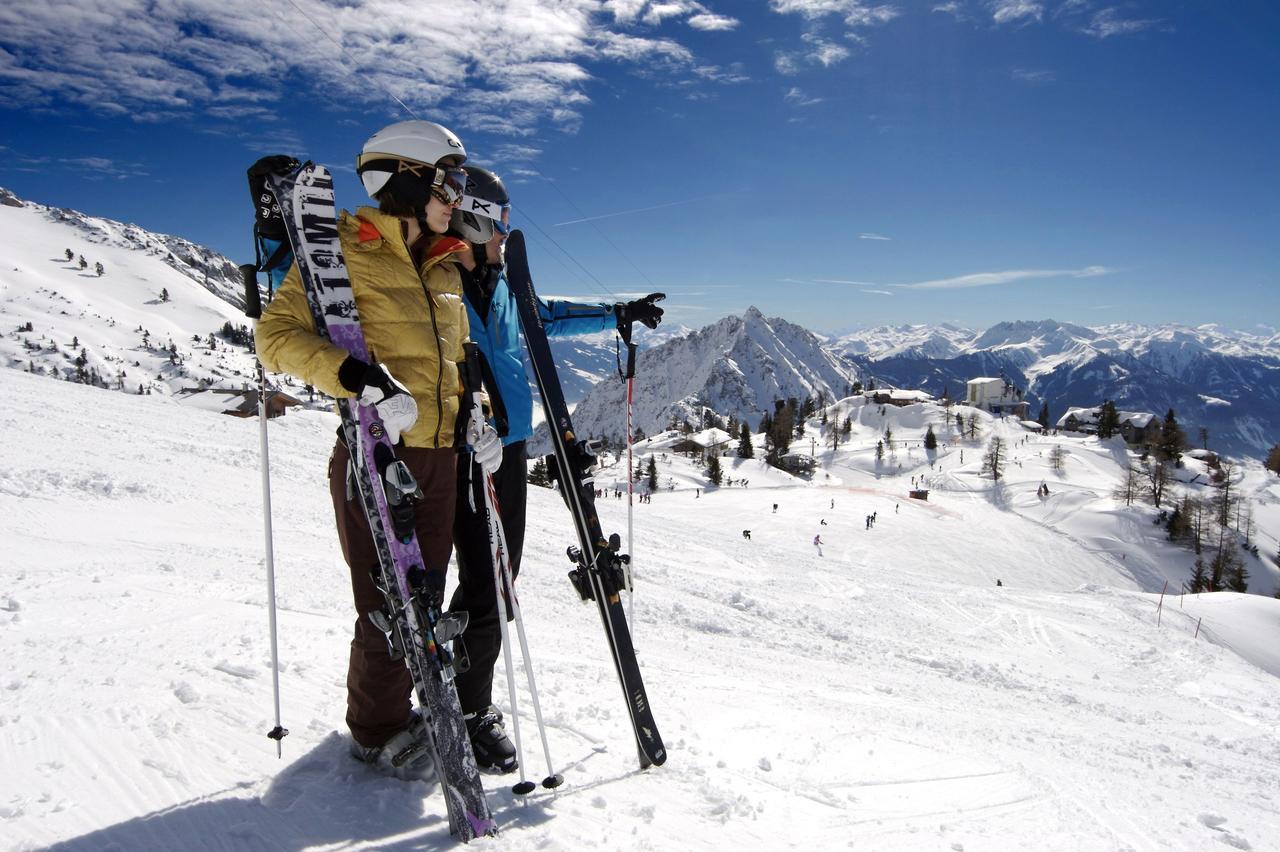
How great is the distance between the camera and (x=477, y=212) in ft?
10.6

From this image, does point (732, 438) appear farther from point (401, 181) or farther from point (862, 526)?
point (401, 181)

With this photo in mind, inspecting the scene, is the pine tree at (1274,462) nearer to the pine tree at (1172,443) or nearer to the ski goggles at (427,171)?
the pine tree at (1172,443)

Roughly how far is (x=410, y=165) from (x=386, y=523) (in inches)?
62.9

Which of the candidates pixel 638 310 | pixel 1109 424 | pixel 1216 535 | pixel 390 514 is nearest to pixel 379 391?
pixel 390 514

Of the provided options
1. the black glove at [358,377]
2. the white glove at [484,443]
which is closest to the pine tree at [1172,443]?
the white glove at [484,443]

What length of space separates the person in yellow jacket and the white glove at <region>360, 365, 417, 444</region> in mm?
197

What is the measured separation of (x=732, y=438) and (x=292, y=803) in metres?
106

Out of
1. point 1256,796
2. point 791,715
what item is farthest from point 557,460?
point 1256,796

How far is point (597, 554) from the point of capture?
12.8ft

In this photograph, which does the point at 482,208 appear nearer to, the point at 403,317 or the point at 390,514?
the point at 403,317

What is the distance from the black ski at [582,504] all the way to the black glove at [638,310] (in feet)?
2.12

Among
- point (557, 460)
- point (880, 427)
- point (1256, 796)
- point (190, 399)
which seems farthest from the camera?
point (880, 427)

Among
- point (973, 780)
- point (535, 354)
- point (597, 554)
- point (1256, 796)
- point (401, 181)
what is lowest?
point (1256, 796)

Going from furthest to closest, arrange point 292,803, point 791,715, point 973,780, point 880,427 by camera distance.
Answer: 1. point 880,427
2. point 791,715
3. point 973,780
4. point 292,803
